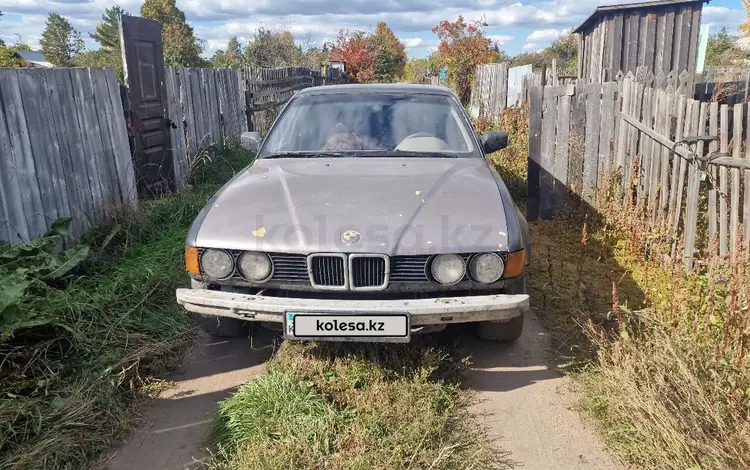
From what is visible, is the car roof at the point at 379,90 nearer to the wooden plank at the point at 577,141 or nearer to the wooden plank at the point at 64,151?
the wooden plank at the point at 577,141

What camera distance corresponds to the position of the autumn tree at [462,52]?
21625mm

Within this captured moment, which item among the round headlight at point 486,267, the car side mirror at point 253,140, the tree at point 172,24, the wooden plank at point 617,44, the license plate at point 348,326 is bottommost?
the license plate at point 348,326

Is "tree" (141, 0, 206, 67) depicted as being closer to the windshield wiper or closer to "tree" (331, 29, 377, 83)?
"tree" (331, 29, 377, 83)

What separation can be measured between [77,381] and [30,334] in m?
0.45

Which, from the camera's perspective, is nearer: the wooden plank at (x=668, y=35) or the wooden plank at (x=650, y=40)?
the wooden plank at (x=668, y=35)

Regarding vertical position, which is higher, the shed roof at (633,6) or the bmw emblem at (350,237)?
the shed roof at (633,6)

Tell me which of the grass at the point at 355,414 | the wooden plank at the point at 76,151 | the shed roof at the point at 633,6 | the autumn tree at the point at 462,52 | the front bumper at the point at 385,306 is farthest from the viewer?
the autumn tree at the point at 462,52

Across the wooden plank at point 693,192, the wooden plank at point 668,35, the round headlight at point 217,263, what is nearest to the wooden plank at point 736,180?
the wooden plank at point 693,192

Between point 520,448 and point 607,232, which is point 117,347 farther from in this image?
point 607,232

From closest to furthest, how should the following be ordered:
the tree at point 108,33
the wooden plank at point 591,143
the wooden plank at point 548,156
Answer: the wooden plank at point 591,143 → the wooden plank at point 548,156 → the tree at point 108,33

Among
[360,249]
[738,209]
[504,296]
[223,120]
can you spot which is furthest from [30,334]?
[223,120]

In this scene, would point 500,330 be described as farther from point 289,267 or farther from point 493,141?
point 493,141

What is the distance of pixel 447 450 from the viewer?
2.68 m

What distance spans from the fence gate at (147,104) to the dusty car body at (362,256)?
12.7 ft
